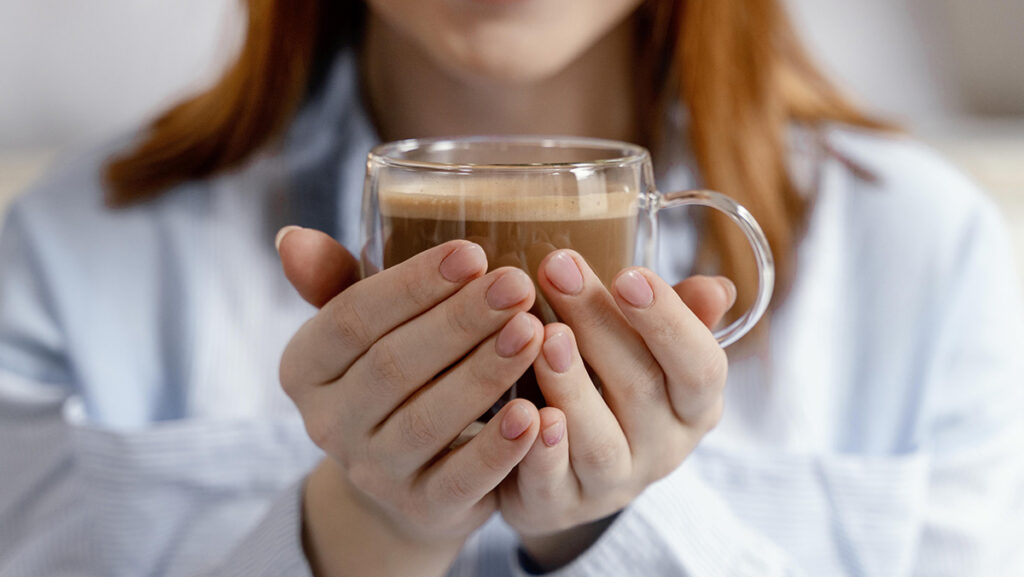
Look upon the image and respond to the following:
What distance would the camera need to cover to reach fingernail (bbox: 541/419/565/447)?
0.54 m

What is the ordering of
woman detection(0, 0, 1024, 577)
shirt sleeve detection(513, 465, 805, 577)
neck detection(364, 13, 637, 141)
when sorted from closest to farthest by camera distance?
shirt sleeve detection(513, 465, 805, 577)
woman detection(0, 0, 1024, 577)
neck detection(364, 13, 637, 141)

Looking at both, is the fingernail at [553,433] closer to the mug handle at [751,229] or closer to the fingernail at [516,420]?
the fingernail at [516,420]

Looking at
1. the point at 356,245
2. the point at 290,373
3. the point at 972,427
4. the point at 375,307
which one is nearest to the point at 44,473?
the point at 356,245

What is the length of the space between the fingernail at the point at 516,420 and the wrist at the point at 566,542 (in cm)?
25

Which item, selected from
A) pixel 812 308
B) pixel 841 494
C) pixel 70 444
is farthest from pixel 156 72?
pixel 841 494

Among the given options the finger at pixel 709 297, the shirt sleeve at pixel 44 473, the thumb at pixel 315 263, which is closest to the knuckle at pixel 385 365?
the thumb at pixel 315 263

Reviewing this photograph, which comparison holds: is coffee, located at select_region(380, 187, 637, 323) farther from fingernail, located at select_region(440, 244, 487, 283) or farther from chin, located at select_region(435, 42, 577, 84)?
chin, located at select_region(435, 42, 577, 84)

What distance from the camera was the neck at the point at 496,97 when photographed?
3.48 feet

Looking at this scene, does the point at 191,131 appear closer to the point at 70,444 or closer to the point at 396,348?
the point at 70,444

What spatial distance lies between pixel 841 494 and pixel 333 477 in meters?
0.52

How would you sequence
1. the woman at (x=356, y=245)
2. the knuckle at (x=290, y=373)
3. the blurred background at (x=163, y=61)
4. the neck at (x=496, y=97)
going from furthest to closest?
the blurred background at (x=163, y=61), the neck at (x=496, y=97), the woman at (x=356, y=245), the knuckle at (x=290, y=373)

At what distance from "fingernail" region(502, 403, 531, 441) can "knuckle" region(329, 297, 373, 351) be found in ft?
0.32

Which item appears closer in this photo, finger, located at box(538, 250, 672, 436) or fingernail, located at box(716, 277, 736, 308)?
finger, located at box(538, 250, 672, 436)

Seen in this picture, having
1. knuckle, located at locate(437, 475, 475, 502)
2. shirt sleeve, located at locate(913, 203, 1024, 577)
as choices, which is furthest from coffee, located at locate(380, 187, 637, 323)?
shirt sleeve, located at locate(913, 203, 1024, 577)
